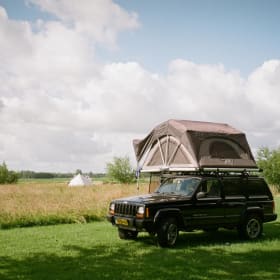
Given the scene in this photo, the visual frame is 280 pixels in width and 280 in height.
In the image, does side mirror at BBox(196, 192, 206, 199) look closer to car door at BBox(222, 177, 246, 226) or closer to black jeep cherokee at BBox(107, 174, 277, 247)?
black jeep cherokee at BBox(107, 174, 277, 247)

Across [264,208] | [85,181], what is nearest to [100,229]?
[264,208]

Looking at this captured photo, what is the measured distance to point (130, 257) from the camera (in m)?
9.73

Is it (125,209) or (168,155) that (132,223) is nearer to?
(125,209)

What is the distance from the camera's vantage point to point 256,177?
1362 cm

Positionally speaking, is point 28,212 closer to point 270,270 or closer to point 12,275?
point 12,275

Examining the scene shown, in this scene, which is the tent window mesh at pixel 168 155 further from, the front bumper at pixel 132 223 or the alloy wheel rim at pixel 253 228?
the front bumper at pixel 132 223

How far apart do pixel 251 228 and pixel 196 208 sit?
232 cm

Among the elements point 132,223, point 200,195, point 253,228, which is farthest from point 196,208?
point 253,228

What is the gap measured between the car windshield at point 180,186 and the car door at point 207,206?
20 centimetres

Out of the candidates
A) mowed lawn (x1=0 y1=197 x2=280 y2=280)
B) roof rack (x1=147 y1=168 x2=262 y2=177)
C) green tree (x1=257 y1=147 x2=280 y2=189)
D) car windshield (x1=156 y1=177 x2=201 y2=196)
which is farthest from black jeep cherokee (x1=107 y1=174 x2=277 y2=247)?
green tree (x1=257 y1=147 x2=280 y2=189)

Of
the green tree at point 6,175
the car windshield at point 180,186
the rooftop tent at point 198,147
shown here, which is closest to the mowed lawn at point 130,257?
the car windshield at point 180,186

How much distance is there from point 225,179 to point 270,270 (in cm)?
456

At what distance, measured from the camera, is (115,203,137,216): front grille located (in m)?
11.4

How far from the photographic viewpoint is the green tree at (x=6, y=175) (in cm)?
7394
